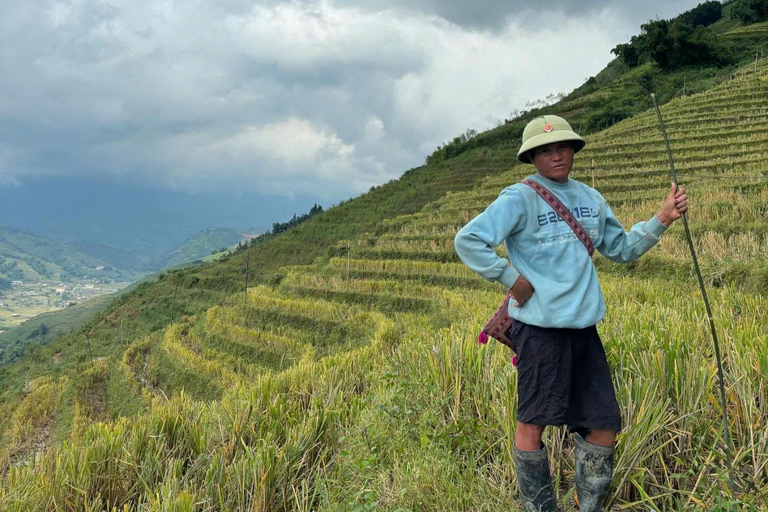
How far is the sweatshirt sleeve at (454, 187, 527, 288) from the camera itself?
1.96m

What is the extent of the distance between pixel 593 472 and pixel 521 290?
0.81 m

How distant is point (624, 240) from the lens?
7.66 feet

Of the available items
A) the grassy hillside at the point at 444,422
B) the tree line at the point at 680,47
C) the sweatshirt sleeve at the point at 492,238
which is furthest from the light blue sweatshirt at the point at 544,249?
the tree line at the point at 680,47

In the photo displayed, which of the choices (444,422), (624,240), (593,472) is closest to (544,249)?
(624,240)

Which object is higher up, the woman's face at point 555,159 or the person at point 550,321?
the woman's face at point 555,159

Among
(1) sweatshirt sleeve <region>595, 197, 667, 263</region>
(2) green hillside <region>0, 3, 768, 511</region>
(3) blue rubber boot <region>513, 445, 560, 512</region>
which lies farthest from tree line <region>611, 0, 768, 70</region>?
(3) blue rubber boot <region>513, 445, 560, 512</region>

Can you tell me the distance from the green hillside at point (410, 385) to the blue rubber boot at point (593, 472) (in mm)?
172

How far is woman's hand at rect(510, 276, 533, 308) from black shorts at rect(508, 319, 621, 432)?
124 mm

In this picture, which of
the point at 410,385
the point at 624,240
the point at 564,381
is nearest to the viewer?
the point at 564,381

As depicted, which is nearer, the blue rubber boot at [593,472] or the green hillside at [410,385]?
the blue rubber boot at [593,472]

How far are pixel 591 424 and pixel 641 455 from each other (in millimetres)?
464

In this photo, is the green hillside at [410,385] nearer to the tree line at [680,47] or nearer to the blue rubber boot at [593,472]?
the blue rubber boot at [593,472]

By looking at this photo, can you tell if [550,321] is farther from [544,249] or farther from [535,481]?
[535,481]

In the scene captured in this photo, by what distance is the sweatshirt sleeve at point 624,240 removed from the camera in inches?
87.7
